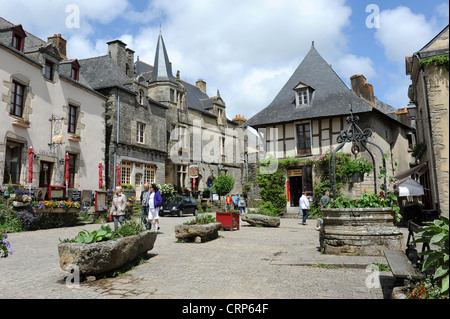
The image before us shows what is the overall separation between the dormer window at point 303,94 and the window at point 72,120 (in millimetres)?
11944

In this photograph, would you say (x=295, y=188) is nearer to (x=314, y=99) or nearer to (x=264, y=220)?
(x=314, y=99)

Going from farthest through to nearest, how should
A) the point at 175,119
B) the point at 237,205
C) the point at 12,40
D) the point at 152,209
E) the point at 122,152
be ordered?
the point at 175,119 → the point at 237,205 → the point at 122,152 → the point at 12,40 → the point at 152,209

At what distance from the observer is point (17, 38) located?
1498 centimetres

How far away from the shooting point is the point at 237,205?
75.1 feet

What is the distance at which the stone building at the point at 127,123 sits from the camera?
67.8ft

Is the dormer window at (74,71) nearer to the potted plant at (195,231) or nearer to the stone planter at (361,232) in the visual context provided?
the potted plant at (195,231)

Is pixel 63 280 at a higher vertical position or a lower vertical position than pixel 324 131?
lower

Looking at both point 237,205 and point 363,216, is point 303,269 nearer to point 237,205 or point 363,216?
point 363,216

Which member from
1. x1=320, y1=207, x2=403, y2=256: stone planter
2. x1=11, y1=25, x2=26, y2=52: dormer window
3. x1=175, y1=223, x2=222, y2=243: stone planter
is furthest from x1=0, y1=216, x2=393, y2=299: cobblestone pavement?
x1=11, y1=25, x2=26, y2=52: dormer window

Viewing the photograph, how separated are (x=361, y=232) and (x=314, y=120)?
500 inches

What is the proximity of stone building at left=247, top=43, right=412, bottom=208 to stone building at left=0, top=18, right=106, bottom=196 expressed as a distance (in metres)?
9.34

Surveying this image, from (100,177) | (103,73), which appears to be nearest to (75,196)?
(100,177)
